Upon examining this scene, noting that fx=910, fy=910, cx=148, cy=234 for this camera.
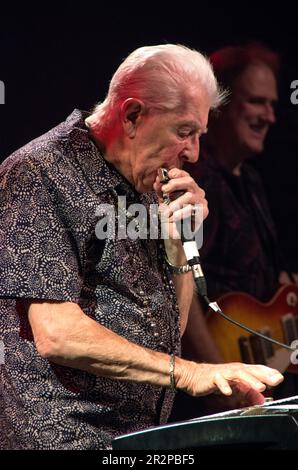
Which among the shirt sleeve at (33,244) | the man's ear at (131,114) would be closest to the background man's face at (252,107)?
the man's ear at (131,114)

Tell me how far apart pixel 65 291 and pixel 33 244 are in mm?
145

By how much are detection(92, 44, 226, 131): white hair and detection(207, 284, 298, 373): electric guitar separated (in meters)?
1.38

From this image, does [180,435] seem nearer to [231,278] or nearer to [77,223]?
[77,223]

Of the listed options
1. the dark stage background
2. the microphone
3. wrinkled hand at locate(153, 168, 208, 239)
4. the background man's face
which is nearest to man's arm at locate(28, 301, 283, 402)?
the microphone

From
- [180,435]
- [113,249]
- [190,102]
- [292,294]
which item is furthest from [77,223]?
[292,294]

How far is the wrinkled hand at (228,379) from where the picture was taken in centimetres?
206

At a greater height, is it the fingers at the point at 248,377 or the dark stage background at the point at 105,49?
the dark stage background at the point at 105,49

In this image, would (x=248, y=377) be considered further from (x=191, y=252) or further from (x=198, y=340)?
(x=198, y=340)

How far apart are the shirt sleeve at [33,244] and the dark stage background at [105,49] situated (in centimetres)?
101

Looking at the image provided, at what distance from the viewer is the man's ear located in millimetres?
2453

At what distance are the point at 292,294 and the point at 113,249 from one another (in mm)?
1652

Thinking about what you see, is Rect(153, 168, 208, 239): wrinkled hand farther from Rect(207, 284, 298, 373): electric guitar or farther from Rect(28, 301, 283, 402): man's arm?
Rect(207, 284, 298, 373): electric guitar

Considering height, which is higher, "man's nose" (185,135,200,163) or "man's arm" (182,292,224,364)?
"man's nose" (185,135,200,163)

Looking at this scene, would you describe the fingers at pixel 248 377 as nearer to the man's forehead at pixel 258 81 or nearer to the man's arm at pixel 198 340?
the man's arm at pixel 198 340
